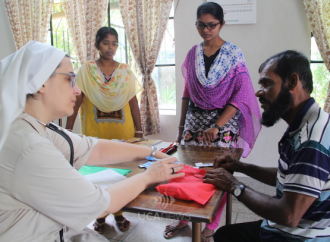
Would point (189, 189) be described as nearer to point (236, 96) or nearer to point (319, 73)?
point (236, 96)

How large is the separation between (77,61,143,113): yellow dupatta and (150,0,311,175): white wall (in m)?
1.20

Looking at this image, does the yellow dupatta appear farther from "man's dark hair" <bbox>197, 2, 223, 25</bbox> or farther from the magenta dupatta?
"man's dark hair" <bbox>197, 2, 223, 25</bbox>

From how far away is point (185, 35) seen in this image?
3.75m

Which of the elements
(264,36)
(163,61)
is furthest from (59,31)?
(264,36)

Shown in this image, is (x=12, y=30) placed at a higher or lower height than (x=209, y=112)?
higher

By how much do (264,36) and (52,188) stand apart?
3320 millimetres

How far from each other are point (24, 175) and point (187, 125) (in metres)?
1.54

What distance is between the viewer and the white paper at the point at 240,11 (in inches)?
A: 134

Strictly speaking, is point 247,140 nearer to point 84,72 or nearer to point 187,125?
point 187,125

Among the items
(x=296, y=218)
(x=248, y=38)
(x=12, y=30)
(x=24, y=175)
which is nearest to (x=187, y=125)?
(x=296, y=218)

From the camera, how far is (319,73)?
3617mm

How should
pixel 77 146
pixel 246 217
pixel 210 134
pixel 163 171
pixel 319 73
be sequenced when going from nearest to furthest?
pixel 163 171 → pixel 77 146 → pixel 210 134 → pixel 246 217 → pixel 319 73

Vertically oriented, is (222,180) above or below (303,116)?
below

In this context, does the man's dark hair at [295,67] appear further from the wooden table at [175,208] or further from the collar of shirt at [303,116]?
the wooden table at [175,208]
